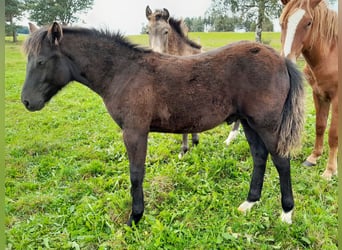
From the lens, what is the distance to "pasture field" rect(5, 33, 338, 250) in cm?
243

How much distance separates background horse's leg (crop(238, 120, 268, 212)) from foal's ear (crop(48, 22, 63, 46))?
1.83m

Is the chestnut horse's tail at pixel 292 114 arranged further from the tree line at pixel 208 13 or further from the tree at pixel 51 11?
the tree at pixel 51 11

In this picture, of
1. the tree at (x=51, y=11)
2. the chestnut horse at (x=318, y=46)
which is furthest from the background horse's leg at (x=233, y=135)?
the tree at (x=51, y=11)

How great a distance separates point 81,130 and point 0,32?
4200mm

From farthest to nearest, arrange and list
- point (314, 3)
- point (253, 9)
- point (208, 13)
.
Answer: point (253, 9) → point (208, 13) → point (314, 3)

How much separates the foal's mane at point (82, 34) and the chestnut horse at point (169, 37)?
2.02 meters

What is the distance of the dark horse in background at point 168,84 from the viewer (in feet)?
7.81

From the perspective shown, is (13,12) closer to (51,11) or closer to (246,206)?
(51,11)

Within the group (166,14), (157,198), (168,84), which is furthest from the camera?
(166,14)

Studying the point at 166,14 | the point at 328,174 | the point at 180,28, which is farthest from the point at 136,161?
the point at 166,14

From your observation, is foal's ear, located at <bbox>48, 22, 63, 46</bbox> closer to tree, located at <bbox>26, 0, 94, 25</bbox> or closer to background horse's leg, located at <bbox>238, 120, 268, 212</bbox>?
background horse's leg, located at <bbox>238, 120, 268, 212</bbox>

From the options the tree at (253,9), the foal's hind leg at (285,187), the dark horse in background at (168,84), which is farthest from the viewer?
the tree at (253,9)

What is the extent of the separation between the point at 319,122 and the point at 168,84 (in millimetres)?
2304

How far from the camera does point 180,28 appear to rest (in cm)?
471
